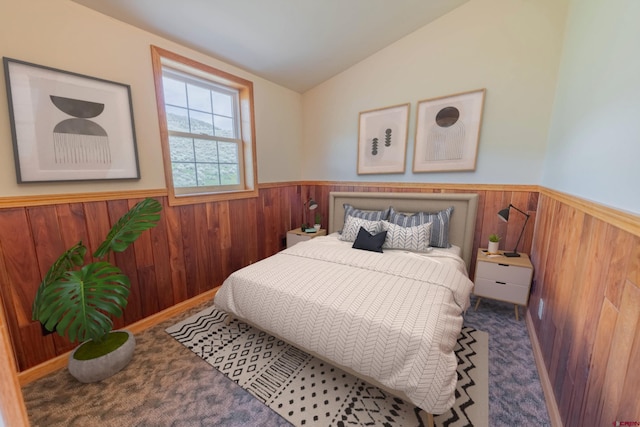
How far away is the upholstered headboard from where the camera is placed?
2.55 metres

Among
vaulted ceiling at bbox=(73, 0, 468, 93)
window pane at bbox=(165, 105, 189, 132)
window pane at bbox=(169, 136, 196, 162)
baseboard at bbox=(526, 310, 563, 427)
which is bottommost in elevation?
baseboard at bbox=(526, 310, 563, 427)

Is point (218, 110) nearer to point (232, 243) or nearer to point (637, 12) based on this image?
point (232, 243)

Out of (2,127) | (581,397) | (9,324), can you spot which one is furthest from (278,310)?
(2,127)

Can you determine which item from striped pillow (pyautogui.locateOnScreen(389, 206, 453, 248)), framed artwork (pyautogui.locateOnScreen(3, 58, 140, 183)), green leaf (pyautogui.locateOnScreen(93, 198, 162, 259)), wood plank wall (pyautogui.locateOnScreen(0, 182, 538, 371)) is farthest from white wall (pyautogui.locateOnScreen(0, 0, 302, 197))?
striped pillow (pyautogui.locateOnScreen(389, 206, 453, 248))

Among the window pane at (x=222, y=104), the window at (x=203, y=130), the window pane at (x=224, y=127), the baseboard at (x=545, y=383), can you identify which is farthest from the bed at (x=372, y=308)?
the window pane at (x=222, y=104)

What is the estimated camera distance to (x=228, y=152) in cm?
285

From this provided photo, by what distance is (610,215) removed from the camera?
1.02 meters

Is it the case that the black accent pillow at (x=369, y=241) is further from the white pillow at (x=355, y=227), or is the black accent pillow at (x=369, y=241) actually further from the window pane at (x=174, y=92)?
the window pane at (x=174, y=92)

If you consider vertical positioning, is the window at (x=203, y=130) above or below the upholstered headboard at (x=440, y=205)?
above

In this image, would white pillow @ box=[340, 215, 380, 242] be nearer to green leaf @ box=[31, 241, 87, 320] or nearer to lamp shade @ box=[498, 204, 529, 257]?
lamp shade @ box=[498, 204, 529, 257]

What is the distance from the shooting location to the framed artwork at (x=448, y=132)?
2459 millimetres

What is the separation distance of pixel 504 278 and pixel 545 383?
854mm

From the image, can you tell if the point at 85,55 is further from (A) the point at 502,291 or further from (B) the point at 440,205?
(A) the point at 502,291

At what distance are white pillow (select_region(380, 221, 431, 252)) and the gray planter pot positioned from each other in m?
2.23
